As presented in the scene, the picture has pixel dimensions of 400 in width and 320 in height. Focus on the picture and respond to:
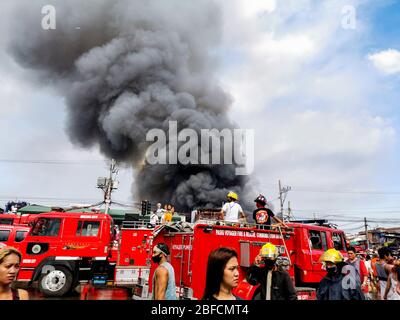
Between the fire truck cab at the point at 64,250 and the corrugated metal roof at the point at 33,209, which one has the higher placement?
the corrugated metal roof at the point at 33,209

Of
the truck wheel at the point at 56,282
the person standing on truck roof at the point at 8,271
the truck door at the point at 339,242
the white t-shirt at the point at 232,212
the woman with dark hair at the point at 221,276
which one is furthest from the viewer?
the truck wheel at the point at 56,282

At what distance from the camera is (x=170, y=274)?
3.19 m

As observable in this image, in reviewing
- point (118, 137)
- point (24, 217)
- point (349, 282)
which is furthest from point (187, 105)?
point (349, 282)

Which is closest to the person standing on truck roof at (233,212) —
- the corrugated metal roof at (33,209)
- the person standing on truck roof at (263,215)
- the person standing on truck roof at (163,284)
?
the person standing on truck roof at (263,215)

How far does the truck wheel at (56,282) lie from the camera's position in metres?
7.95

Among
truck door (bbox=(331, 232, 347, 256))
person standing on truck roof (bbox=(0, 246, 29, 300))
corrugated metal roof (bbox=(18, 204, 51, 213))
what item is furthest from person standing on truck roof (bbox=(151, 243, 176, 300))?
corrugated metal roof (bbox=(18, 204, 51, 213))

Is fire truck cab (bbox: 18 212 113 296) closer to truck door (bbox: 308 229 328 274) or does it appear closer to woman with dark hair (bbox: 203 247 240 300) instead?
truck door (bbox: 308 229 328 274)

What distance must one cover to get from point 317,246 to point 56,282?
22.9ft

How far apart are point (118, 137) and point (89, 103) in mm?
5439

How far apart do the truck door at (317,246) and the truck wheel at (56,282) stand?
21.3 feet

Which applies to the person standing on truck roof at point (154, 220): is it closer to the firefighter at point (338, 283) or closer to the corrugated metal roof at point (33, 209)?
the firefighter at point (338, 283)

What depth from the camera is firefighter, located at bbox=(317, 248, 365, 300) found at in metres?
3.48
